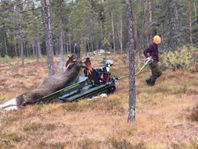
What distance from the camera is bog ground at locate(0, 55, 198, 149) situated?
955 centimetres

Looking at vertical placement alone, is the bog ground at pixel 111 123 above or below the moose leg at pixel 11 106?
above

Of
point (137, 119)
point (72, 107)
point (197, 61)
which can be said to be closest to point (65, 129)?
point (137, 119)

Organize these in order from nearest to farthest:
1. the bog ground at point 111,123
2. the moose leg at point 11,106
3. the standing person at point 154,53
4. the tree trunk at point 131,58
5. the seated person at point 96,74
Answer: the bog ground at point 111,123, the tree trunk at point 131,58, the moose leg at point 11,106, the seated person at point 96,74, the standing person at point 154,53

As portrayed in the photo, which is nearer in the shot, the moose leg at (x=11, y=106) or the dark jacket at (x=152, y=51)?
the moose leg at (x=11, y=106)

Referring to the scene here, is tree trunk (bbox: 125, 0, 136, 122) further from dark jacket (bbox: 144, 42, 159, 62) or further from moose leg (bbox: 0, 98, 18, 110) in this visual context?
dark jacket (bbox: 144, 42, 159, 62)

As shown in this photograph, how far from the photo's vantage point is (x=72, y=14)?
229ft

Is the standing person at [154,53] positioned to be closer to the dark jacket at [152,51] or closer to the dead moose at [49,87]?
the dark jacket at [152,51]

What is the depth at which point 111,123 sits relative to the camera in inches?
455

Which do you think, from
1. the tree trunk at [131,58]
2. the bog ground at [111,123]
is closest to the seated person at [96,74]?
the bog ground at [111,123]

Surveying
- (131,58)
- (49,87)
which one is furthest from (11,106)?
(131,58)

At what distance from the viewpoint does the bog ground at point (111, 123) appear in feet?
31.3

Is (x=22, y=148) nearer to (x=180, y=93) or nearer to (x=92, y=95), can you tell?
(x=92, y=95)

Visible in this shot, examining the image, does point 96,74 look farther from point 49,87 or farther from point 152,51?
point 152,51

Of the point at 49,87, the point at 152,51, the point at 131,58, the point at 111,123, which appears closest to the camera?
the point at 131,58
